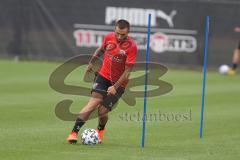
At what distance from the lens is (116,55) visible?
466 inches

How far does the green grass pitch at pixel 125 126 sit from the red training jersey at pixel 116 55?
118 centimetres

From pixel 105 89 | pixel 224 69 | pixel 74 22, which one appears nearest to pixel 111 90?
pixel 105 89

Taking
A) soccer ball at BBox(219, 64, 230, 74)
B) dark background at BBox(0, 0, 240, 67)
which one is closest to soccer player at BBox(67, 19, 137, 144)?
soccer ball at BBox(219, 64, 230, 74)

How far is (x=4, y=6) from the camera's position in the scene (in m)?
29.9

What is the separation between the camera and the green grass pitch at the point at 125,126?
35.8 feet

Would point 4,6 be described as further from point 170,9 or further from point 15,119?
point 15,119

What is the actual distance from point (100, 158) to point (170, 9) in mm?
19184

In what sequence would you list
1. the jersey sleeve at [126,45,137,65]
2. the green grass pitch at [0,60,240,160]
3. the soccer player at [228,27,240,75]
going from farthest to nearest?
the soccer player at [228,27,240,75] → the jersey sleeve at [126,45,137,65] → the green grass pitch at [0,60,240,160]

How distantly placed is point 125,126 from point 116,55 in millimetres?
2735

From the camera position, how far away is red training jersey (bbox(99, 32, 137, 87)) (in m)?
11.7

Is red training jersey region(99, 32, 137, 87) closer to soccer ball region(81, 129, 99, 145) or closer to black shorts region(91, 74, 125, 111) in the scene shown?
black shorts region(91, 74, 125, 111)

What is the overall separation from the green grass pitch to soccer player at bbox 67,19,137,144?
0.58 metres
